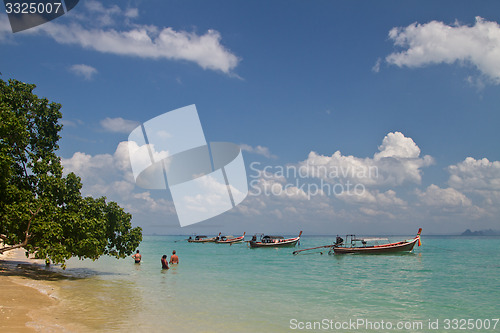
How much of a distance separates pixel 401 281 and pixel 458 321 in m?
11.3

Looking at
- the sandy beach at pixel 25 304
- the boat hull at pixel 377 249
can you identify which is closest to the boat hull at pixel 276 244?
the boat hull at pixel 377 249

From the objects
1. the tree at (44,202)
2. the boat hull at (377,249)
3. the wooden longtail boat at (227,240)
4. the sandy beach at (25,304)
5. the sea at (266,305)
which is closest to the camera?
the sandy beach at (25,304)

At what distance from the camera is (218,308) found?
14.0 meters

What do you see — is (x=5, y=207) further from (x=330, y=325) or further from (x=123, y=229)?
(x=330, y=325)

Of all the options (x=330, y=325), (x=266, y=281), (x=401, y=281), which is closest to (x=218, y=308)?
(x=330, y=325)

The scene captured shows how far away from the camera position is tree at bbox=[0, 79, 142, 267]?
15.1 metres

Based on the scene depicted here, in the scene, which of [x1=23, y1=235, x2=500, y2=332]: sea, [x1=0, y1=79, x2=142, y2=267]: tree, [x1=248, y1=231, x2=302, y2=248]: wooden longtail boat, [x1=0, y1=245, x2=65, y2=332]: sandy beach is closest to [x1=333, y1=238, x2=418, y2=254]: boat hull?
[x1=248, y1=231, x2=302, y2=248]: wooden longtail boat

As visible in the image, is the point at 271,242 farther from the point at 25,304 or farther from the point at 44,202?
the point at 25,304

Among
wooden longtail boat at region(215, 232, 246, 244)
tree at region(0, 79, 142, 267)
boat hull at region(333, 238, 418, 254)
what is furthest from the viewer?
wooden longtail boat at region(215, 232, 246, 244)

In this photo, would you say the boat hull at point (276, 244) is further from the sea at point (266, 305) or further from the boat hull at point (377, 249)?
the sea at point (266, 305)

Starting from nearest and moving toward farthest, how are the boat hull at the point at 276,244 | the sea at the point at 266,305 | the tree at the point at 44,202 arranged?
the sea at the point at 266,305 → the tree at the point at 44,202 → the boat hull at the point at 276,244

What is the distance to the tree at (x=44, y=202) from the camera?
1508 cm

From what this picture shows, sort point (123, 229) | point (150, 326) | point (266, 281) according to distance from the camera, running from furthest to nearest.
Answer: point (266, 281), point (123, 229), point (150, 326)

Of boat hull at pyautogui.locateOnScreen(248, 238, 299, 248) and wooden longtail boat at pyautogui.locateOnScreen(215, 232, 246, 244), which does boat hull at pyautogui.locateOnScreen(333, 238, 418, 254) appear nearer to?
boat hull at pyautogui.locateOnScreen(248, 238, 299, 248)
